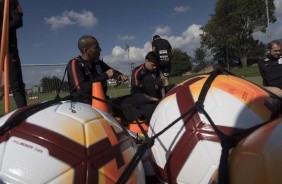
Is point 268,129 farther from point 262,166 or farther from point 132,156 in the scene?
point 132,156

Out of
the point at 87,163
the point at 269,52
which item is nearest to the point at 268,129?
the point at 87,163

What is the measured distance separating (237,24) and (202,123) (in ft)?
160

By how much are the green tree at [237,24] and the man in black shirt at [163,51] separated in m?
36.7

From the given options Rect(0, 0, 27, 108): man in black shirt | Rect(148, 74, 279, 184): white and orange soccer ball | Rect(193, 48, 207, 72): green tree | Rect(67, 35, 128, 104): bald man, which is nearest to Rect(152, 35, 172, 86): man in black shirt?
Rect(67, 35, 128, 104): bald man

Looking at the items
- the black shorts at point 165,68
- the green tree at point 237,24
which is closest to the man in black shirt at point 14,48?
the black shorts at point 165,68

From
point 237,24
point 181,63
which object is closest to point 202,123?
point 237,24

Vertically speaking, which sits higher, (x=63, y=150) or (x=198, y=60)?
(x=63, y=150)

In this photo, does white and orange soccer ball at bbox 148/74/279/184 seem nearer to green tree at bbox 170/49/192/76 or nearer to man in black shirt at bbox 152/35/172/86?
man in black shirt at bbox 152/35/172/86

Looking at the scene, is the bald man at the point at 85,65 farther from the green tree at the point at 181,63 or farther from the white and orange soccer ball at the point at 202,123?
the green tree at the point at 181,63

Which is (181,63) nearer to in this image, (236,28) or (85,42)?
(236,28)

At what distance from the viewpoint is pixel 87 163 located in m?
1.44

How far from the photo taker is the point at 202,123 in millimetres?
1655

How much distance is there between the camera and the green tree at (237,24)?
46.2m

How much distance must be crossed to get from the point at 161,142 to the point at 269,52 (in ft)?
20.9
